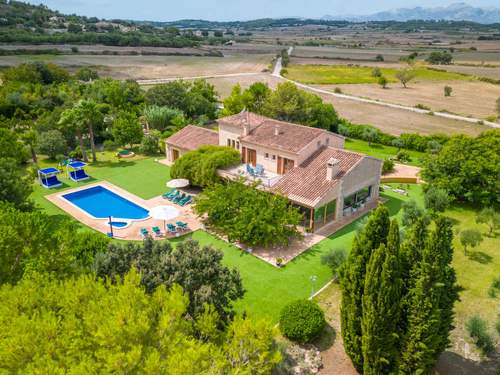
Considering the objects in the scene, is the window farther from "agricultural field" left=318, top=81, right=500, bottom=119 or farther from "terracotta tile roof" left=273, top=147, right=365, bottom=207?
"agricultural field" left=318, top=81, right=500, bottom=119

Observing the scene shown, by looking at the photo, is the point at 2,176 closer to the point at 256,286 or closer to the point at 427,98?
the point at 256,286

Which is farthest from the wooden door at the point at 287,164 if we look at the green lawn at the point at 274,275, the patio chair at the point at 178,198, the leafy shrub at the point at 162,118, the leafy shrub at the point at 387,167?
the leafy shrub at the point at 162,118

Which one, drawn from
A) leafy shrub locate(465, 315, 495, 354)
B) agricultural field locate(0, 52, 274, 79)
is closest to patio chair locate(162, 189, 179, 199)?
leafy shrub locate(465, 315, 495, 354)

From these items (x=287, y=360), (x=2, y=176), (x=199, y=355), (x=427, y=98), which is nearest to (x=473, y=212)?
(x=287, y=360)

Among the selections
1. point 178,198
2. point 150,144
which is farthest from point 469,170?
point 150,144

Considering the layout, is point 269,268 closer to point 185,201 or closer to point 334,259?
point 334,259

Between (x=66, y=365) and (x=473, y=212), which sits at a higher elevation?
(x=66, y=365)
